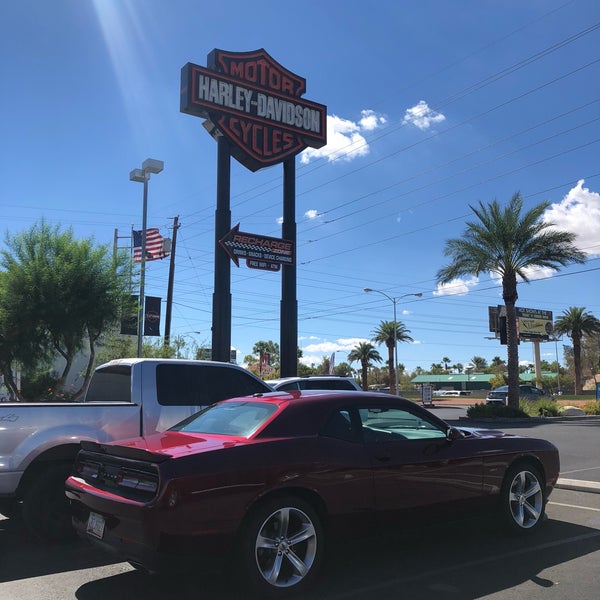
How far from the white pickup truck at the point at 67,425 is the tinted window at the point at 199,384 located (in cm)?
1

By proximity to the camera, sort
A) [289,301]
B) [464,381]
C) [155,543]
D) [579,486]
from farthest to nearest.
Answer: [464,381] < [289,301] < [579,486] < [155,543]

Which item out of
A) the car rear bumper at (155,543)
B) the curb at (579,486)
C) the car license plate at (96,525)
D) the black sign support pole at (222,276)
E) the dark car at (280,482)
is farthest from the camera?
the black sign support pole at (222,276)

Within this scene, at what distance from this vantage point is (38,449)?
5957 millimetres

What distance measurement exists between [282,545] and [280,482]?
0.48m

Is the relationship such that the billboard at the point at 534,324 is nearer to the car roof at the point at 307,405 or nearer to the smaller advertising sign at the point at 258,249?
Result: the smaller advertising sign at the point at 258,249

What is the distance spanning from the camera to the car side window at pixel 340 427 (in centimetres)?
503

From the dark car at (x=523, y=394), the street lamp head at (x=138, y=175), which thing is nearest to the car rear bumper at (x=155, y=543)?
the street lamp head at (x=138, y=175)

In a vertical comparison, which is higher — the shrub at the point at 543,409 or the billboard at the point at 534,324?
the billboard at the point at 534,324

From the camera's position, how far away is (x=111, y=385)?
7.61 m

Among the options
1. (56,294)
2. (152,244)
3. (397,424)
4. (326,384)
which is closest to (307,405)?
(397,424)

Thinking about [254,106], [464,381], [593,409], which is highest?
[254,106]

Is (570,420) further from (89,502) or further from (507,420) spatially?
(89,502)

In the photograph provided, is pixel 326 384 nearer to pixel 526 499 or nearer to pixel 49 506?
pixel 526 499

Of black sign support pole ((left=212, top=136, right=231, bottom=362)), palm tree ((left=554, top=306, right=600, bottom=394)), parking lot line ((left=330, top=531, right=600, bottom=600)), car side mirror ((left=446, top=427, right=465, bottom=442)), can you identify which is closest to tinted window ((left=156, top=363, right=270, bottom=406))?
car side mirror ((left=446, top=427, right=465, bottom=442))
